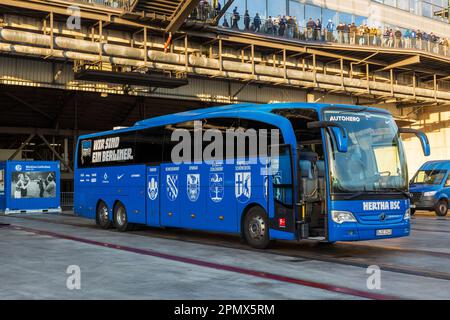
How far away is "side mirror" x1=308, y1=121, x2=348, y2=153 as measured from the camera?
10039 mm

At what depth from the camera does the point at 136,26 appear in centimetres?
2633

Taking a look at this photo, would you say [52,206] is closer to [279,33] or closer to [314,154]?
[279,33]

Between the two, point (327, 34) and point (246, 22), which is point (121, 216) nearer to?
point (246, 22)

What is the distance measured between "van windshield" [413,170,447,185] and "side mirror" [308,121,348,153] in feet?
53.1

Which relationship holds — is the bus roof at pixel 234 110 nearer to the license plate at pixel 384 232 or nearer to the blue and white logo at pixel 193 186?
the blue and white logo at pixel 193 186

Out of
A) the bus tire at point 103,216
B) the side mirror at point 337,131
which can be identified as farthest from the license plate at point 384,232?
the bus tire at point 103,216

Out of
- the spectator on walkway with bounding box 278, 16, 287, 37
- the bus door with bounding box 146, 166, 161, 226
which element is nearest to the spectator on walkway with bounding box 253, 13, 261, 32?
the spectator on walkway with bounding box 278, 16, 287, 37

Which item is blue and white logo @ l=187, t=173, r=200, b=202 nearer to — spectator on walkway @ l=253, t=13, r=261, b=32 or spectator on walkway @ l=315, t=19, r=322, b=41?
spectator on walkway @ l=253, t=13, r=261, b=32

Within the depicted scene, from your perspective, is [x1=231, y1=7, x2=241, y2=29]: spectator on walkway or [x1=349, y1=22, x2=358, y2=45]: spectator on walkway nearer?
[x1=231, y1=7, x2=241, y2=29]: spectator on walkway

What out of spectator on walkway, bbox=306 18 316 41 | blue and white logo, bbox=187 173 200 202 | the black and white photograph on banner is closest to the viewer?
blue and white logo, bbox=187 173 200 202

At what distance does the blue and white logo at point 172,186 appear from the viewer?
1499cm

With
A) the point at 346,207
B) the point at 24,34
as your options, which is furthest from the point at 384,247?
the point at 24,34

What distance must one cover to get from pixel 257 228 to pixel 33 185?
714 inches

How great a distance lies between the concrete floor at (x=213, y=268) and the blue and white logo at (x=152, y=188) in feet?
4.10
